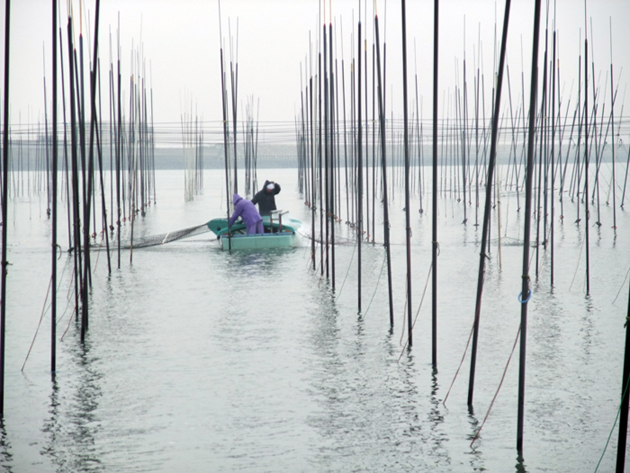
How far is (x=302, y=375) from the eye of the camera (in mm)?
5035

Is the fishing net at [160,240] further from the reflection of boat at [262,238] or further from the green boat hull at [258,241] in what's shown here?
the green boat hull at [258,241]

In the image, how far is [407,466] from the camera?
11.6 feet

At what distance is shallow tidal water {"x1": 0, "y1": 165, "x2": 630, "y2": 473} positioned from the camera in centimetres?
371

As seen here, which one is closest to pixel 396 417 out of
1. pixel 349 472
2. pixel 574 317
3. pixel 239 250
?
pixel 349 472

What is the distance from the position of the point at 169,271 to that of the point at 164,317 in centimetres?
280

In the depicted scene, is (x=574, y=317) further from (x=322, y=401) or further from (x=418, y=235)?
(x=418, y=235)

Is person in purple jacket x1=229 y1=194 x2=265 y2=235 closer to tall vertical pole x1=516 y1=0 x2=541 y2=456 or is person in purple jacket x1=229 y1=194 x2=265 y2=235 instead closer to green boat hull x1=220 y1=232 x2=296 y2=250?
green boat hull x1=220 y1=232 x2=296 y2=250

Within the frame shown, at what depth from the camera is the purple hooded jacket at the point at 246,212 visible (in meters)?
11.4

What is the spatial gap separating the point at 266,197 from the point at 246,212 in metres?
1.88

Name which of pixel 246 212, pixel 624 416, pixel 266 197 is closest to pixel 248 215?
pixel 246 212

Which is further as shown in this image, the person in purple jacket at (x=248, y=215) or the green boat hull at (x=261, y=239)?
the green boat hull at (x=261, y=239)

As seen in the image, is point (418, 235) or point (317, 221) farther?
point (317, 221)

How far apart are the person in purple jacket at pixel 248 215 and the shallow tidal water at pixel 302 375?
1.90 meters

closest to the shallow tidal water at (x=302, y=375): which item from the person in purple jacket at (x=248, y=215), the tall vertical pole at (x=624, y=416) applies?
the tall vertical pole at (x=624, y=416)
